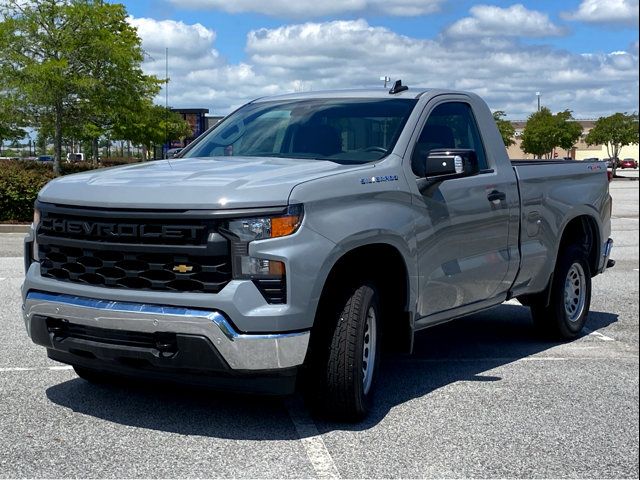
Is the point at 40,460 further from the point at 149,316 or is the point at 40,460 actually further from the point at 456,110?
the point at 456,110

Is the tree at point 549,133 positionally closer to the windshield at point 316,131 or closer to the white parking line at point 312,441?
the windshield at point 316,131

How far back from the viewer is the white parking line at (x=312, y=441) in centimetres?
441

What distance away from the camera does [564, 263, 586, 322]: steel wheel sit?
7602mm

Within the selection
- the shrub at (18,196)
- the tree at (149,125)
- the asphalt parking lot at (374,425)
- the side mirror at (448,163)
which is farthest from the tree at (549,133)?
the side mirror at (448,163)

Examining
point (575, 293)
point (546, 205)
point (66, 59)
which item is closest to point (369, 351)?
point (546, 205)

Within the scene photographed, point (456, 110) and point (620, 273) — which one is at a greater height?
point (456, 110)

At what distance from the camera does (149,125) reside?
38.2m

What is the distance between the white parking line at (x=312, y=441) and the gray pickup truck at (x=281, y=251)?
192mm

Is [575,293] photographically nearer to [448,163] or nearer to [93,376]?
[448,163]

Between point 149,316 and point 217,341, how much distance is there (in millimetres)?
382

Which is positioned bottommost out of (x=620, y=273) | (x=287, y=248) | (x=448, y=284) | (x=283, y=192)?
(x=620, y=273)

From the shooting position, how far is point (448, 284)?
5918mm

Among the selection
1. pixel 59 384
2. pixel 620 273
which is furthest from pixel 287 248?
pixel 620 273

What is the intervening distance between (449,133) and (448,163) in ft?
3.07
